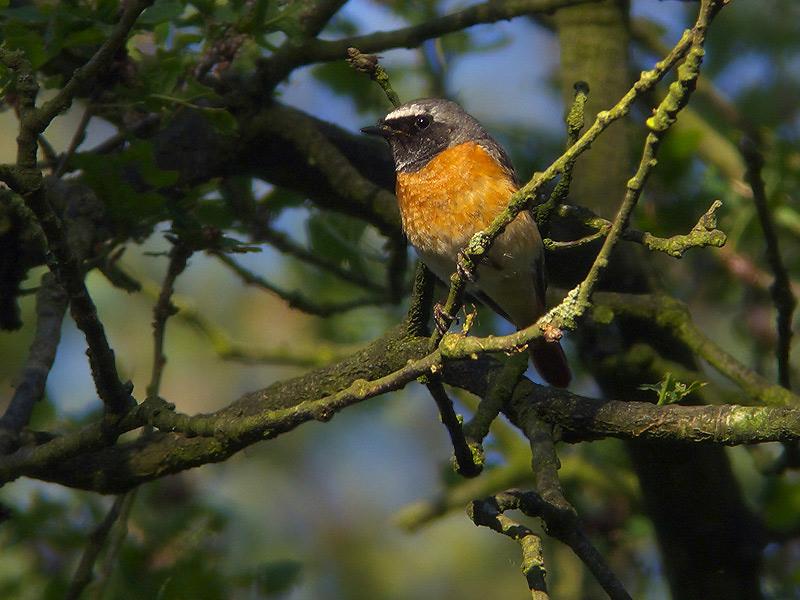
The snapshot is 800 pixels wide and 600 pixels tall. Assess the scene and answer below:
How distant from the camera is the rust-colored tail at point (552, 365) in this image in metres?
4.29

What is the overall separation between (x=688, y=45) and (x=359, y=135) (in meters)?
2.76

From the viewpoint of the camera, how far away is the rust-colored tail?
14.1ft

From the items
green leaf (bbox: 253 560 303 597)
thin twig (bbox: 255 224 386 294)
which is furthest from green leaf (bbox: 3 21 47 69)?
green leaf (bbox: 253 560 303 597)

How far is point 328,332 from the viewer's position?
19.4 feet

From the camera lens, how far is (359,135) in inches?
181

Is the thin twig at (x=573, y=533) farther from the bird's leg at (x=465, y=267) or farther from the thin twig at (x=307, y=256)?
the thin twig at (x=307, y=256)

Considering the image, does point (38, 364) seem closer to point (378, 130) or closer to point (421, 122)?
point (378, 130)

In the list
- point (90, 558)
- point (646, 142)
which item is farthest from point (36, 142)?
point (90, 558)

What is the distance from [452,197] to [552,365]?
1.01 meters

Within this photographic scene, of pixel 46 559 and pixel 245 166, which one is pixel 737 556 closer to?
pixel 245 166

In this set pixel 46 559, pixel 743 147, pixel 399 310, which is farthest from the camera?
pixel 399 310

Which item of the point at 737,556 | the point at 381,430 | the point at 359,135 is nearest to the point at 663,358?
the point at 737,556

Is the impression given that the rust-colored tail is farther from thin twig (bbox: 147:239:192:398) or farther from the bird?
thin twig (bbox: 147:239:192:398)

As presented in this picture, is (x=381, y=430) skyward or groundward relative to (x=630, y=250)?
skyward
